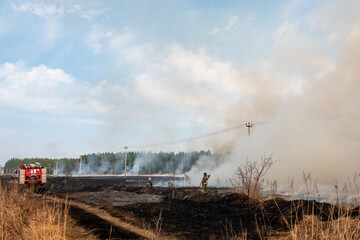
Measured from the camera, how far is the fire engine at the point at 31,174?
27.2 metres

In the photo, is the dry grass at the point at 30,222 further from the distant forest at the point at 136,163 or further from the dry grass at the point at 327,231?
the distant forest at the point at 136,163

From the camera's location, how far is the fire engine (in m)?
27.2

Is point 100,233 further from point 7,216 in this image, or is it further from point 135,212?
point 135,212

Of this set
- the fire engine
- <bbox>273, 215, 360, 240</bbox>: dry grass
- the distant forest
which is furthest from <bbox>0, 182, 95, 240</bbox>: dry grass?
the distant forest

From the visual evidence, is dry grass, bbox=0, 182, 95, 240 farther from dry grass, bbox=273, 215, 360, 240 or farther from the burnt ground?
dry grass, bbox=273, 215, 360, 240

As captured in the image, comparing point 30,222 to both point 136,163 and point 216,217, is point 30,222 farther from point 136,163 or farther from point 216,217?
point 136,163

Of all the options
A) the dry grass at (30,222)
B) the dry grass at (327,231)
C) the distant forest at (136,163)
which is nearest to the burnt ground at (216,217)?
the dry grass at (327,231)

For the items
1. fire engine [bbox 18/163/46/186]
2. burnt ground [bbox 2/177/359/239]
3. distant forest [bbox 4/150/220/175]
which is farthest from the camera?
distant forest [bbox 4/150/220/175]

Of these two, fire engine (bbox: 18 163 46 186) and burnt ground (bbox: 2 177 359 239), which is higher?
fire engine (bbox: 18 163 46 186)

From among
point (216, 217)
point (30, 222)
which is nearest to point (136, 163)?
point (216, 217)

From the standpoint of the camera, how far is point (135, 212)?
14.5m

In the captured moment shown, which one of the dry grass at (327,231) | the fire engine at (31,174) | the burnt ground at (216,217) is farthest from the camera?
the fire engine at (31,174)

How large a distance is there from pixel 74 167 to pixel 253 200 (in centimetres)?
14219

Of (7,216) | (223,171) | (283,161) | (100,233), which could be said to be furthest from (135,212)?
(223,171)
